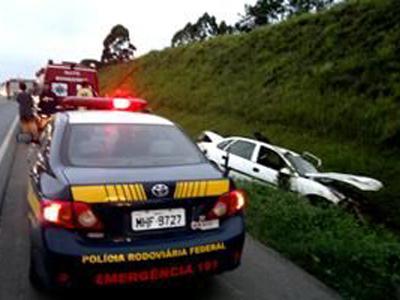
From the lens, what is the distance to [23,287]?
5430mm

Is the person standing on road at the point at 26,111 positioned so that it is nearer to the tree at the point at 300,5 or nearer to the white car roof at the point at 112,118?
the white car roof at the point at 112,118

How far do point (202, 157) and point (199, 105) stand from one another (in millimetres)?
24617

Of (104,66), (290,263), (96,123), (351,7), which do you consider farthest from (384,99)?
(104,66)

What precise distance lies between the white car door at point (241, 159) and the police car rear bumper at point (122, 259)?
29.8 feet

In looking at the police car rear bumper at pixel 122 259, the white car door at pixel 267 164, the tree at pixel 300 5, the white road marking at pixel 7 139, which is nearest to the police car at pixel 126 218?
the police car rear bumper at pixel 122 259

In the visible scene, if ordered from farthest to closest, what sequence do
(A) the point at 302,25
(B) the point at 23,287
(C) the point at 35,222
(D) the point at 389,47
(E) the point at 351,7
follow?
(A) the point at 302,25, (E) the point at 351,7, (D) the point at 389,47, (B) the point at 23,287, (C) the point at 35,222

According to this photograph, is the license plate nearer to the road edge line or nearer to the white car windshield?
the road edge line

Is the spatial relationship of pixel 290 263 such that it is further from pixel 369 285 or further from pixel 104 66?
pixel 104 66

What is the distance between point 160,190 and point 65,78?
16.8m

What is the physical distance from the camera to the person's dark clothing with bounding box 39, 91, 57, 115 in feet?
63.5

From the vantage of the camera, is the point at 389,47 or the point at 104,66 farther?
the point at 104,66

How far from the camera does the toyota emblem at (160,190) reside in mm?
4664

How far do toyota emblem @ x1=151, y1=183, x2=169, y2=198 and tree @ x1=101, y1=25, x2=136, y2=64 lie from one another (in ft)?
236

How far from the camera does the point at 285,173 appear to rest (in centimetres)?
1288
